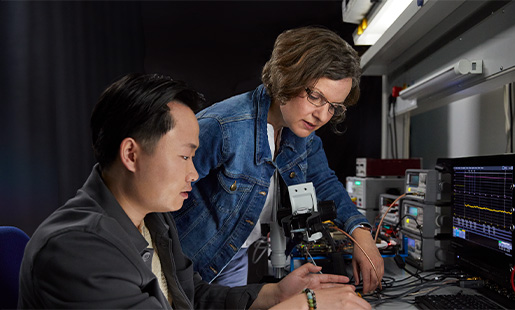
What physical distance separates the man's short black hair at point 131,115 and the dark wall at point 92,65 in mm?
1491

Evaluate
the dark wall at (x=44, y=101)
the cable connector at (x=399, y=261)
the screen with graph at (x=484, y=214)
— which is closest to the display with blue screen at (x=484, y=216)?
the screen with graph at (x=484, y=214)

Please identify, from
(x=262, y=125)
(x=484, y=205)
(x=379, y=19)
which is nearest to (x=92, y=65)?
(x=262, y=125)

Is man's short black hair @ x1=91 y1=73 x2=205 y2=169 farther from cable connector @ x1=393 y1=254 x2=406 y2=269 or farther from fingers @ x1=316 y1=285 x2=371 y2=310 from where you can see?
cable connector @ x1=393 y1=254 x2=406 y2=269

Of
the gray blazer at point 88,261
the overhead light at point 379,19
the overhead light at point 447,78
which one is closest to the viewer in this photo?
the gray blazer at point 88,261

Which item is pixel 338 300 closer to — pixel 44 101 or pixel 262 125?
pixel 262 125

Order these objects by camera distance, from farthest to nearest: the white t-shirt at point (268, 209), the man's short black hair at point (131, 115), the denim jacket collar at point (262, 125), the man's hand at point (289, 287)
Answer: the white t-shirt at point (268, 209) < the denim jacket collar at point (262, 125) < the man's hand at point (289, 287) < the man's short black hair at point (131, 115)

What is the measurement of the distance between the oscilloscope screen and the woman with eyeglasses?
399 mm

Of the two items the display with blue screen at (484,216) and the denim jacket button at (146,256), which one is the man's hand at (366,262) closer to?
the display with blue screen at (484,216)

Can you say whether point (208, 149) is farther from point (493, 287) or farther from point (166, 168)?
point (493, 287)

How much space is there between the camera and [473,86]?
1754 millimetres

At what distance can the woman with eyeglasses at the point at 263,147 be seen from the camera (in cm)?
122

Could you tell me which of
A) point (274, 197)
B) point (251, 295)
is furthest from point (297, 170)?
point (251, 295)

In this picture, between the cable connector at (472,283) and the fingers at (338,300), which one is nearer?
the fingers at (338,300)

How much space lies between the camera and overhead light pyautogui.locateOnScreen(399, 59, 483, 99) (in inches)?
63.4
